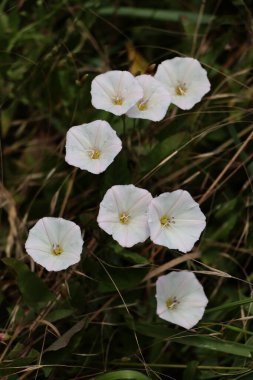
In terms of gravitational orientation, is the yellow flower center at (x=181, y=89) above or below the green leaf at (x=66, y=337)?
above

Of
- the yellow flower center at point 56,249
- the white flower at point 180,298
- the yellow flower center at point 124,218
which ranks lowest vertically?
the white flower at point 180,298

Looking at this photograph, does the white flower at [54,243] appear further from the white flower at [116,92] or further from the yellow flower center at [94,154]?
the white flower at [116,92]

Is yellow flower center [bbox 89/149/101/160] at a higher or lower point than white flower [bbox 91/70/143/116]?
lower

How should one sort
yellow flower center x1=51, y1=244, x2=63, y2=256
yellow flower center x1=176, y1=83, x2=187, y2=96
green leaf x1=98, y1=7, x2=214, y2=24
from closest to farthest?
yellow flower center x1=51, y1=244, x2=63, y2=256, yellow flower center x1=176, y1=83, x2=187, y2=96, green leaf x1=98, y1=7, x2=214, y2=24

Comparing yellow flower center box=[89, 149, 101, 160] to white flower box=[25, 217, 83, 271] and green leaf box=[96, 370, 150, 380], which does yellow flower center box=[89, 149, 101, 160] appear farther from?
green leaf box=[96, 370, 150, 380]

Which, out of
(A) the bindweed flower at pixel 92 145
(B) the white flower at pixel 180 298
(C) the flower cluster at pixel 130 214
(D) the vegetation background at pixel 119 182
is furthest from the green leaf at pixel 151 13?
(B) the white flower at pixel 180 298

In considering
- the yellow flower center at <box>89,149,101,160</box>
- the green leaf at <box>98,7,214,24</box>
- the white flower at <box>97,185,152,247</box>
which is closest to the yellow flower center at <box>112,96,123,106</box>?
the yellow flower center at <box>89,149,101,160</box>

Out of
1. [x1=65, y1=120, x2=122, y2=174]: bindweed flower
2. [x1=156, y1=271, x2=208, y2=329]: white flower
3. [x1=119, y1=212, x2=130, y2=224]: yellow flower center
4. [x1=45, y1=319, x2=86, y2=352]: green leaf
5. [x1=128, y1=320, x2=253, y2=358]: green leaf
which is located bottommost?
[x1=128, y1=320, x2=253, y2=358]: green leaf

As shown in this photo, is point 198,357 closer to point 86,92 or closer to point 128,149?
point 128,149
